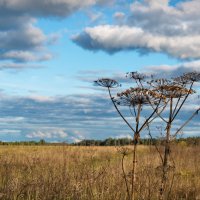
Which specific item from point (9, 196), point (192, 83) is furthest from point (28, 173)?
point (192, 83)

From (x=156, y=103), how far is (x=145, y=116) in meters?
0.20

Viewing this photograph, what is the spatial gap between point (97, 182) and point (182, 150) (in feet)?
38.2

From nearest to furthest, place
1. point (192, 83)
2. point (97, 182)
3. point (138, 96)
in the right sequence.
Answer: point (138, 96)
point (192, 83)
point (97, 182)

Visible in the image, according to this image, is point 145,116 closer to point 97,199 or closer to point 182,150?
point 97,199

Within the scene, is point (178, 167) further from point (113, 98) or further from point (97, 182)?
point (113, 98)

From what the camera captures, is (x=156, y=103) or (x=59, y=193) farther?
(x=59, y=193)

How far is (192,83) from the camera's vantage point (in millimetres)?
6383

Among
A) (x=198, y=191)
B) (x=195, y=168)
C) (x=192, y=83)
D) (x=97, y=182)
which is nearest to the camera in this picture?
(x=192, y=83)

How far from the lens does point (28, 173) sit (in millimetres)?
10984

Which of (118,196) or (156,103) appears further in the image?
(118,196)

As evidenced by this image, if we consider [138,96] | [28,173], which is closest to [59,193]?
[28,173]

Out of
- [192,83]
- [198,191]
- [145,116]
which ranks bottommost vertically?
[198,191]

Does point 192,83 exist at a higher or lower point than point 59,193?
higher

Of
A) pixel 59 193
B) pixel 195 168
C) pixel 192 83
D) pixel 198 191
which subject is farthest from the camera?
pixel 195 168
